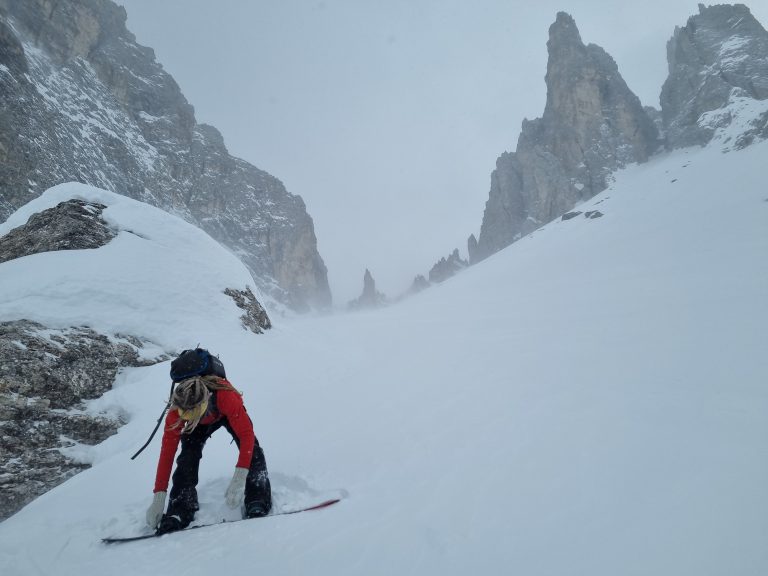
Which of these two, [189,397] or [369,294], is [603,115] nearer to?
[369,294]

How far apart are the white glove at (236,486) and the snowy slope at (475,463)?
0.27 meters

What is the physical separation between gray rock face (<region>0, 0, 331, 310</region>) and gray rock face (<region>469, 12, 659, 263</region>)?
60.7 meters

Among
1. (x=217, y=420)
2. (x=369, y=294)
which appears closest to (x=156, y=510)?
(x=217, y=420)

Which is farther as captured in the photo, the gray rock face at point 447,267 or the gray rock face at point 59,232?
the gray rock face at point 447,267

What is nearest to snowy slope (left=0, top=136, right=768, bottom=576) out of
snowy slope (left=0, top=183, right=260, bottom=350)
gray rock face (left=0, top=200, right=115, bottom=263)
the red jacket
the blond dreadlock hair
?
snowy slope (left=0, top=183, right=260, bottom=350)

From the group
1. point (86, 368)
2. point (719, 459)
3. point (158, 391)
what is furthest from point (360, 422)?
point (86, 368)

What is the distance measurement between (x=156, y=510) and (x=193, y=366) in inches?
52.9

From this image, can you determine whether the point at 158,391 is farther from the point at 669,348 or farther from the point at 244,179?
the point at 244,179

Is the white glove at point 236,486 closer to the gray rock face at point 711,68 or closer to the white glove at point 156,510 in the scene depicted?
the white glove at point 156,510

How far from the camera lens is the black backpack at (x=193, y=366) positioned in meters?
3.52

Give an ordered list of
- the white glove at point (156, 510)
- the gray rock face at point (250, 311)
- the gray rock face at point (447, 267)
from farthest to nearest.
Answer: the gray rock face at point (447, 267) → the gray rock face at point (250, 311) → the white glove at point (156, 510)

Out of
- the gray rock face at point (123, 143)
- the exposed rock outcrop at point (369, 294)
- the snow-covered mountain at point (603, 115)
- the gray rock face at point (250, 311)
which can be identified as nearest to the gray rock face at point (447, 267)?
the snow-covered mountain at point (603, 115)

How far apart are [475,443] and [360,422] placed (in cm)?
199

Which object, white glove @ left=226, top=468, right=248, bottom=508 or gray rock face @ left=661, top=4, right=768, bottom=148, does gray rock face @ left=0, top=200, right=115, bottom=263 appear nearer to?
white glove @ left=226, top=468, right=248, bottom=508
